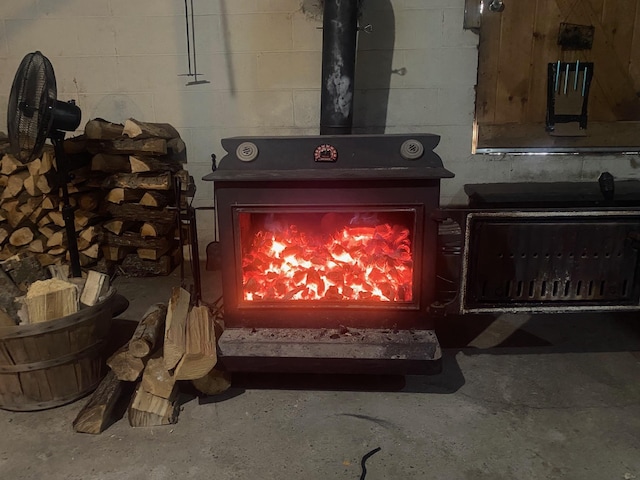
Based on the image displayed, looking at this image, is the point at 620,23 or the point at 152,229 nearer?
the point at 620,23

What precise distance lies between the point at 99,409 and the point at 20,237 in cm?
205

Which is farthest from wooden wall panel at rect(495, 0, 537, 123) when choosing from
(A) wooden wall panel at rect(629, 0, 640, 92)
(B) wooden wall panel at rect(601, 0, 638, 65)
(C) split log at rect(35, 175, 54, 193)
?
(C) split log at rect(35, 175, 54, 193)

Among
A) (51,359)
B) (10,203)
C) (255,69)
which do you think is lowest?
(51,359)

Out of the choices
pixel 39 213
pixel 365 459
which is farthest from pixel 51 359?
pixel 39 213

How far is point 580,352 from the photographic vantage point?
8.91ft

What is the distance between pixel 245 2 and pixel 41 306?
2565 mm

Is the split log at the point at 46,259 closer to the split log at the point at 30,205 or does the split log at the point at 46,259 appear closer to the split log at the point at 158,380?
the split log at the point at 30,205

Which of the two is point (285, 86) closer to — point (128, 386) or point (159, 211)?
point (159, 211)

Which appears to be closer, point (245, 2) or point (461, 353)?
point (461, 353)

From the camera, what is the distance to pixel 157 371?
7.06 feet

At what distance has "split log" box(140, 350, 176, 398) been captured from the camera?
2.14 meters

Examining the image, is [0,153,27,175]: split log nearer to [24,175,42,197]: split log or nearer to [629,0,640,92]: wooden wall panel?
[24,175,42,197]: split log

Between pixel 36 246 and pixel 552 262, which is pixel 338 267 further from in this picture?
pixel 36 246

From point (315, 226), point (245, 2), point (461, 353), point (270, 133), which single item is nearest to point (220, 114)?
point (270, 133)
